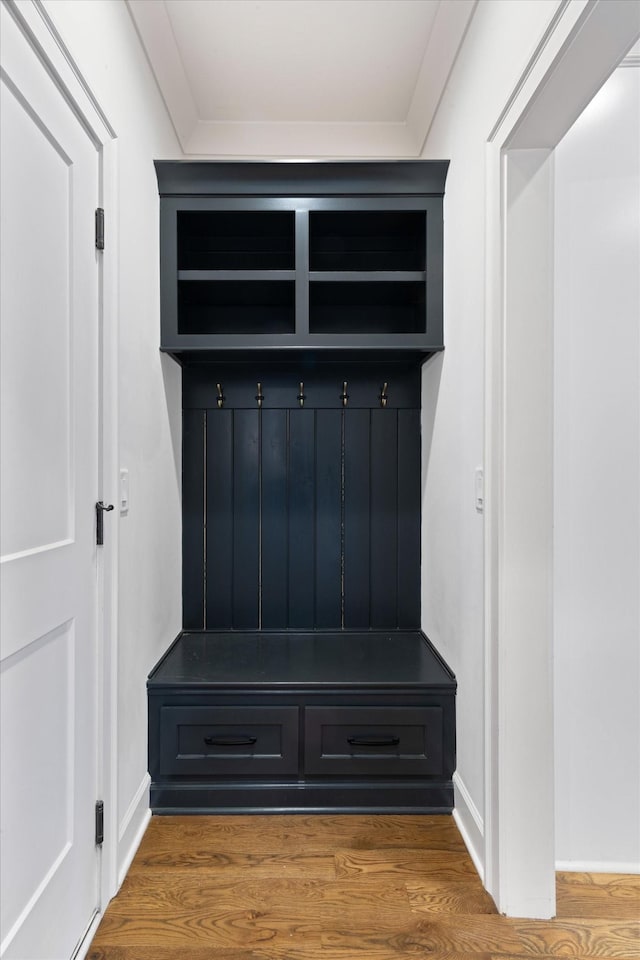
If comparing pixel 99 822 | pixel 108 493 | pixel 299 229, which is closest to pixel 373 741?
pixel 99 822

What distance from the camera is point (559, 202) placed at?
1.60 m

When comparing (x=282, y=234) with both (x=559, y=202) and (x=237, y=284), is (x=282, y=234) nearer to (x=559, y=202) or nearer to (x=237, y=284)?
(x=237, y=284)

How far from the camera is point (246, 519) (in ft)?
8.09

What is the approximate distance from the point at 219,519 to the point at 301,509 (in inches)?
15.8

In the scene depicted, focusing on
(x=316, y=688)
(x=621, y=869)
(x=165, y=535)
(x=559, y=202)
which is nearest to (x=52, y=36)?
(x=559, y=202)

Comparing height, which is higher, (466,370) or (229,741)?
(466,370)

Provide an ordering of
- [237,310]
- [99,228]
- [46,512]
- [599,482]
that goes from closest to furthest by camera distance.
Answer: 1. [46,512]
2. [99,228]
3. [599,482]
4. [237,310]

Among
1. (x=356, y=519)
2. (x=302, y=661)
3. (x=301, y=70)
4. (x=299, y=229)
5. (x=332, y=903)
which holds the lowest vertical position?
(x=332, y=903)

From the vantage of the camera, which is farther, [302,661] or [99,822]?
[302,661]

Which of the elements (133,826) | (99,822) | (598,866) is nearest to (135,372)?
(99,822)

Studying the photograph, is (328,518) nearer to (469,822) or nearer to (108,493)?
(108,493)

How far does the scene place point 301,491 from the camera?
2471mm

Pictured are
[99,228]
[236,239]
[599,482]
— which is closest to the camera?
[99,228]

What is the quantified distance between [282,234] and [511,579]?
1747 mm
